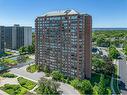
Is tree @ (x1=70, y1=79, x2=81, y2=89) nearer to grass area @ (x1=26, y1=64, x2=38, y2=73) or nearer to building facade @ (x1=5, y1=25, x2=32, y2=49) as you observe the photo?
grass area @ (x1=26, y1=64, x2=38, y2=73)

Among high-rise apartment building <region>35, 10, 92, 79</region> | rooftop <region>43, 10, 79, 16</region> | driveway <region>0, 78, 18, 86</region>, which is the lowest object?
driveway <region>0, 78, 18, 86</region>

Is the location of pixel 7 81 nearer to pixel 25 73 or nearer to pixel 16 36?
pixel 25 73

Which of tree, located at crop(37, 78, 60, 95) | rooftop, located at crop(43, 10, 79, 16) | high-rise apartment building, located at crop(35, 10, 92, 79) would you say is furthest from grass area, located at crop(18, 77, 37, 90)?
rooftop, located at crop(43, 10, 79, 16)

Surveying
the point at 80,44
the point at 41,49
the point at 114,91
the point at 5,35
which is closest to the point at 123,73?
the point at 114,91

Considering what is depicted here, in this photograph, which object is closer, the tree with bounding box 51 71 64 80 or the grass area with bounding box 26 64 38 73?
Answer: the tree with bounding box 51 71 64 80

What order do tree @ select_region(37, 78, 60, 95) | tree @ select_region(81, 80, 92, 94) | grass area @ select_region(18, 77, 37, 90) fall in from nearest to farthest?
tree @ select_region(37, 78, 60, 95)
tree @ select_region(81, 80, 92, 94)
grass area @ select_region(18, 77, 37, 90)

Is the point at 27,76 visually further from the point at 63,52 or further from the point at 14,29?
the point at 14,29

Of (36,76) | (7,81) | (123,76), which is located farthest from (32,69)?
(123,76)
